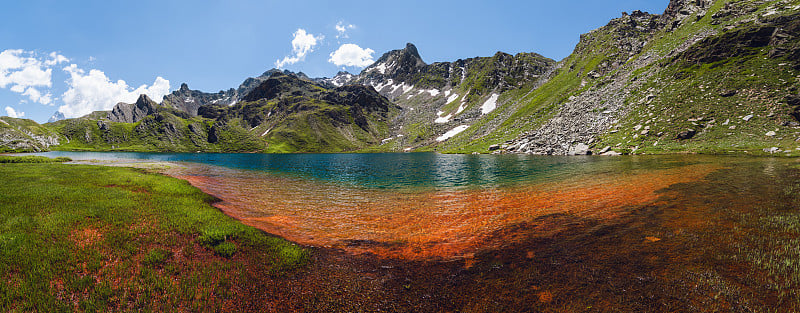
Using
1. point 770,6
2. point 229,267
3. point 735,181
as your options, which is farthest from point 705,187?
point 770,6

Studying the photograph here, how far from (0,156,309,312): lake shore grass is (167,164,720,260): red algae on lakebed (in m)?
3.83

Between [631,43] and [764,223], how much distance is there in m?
179

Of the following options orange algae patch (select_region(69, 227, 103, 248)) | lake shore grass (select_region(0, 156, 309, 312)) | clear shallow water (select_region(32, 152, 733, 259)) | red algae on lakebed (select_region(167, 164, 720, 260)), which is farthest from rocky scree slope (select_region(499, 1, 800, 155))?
orange algae patch (select_region(69, 227, 103, 248))

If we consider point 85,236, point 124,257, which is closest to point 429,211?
point 124,257

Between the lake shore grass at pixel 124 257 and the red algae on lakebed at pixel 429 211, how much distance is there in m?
3.83

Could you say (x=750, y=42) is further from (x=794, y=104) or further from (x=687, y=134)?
(x=687, y=134)

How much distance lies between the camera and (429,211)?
69.9 feet

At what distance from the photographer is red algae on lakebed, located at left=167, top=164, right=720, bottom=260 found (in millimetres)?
14172

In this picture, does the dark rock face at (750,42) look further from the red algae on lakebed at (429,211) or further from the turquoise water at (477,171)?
the red algae on lakebed at (429,211)

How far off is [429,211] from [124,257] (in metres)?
17.4

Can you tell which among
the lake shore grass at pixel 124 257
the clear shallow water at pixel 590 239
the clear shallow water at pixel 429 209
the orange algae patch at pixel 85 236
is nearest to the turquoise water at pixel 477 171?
the clear shallow water at pixel 429 209

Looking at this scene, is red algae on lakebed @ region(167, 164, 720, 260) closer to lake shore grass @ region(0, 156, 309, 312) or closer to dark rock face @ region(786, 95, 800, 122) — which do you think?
lake shore grass @ region(0, 156, 309, 312)

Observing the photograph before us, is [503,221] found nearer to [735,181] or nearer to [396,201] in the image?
[396,201]

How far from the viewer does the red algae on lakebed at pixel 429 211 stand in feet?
46.5
